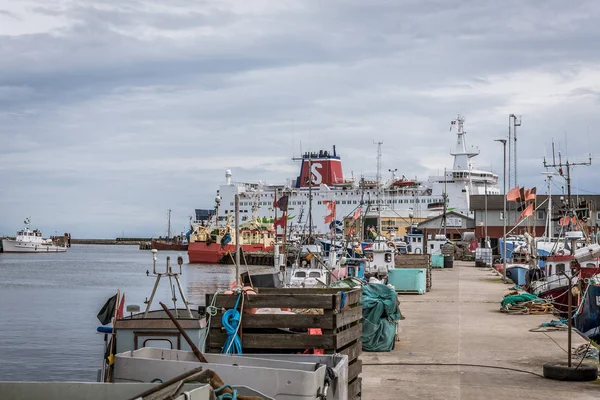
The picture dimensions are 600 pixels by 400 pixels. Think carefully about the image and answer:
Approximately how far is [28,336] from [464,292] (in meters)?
15.3

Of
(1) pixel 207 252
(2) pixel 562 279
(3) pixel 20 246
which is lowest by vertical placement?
(2) pixel 562 279

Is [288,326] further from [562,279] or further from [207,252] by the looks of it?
[207,252]

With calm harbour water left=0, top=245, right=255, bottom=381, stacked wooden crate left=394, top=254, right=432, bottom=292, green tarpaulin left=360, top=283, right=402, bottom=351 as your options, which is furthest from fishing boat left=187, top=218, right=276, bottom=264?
green tarpaulin left=360, top=283, right=402, bottom=351

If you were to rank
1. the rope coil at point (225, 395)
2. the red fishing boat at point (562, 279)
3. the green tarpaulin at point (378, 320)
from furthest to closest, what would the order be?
the red fishing boat at point (562, 279)
the green tarpaulin at point (378, 320)
the rope coil at point (225, 395)

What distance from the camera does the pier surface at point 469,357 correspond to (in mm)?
11523

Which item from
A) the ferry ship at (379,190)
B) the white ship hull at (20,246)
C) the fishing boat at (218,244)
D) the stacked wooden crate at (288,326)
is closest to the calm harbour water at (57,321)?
the stacked wooden crate at (288,326)

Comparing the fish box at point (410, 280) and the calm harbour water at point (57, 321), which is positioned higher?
the fish box at point (410, 280)

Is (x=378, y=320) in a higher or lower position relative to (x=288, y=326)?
lower

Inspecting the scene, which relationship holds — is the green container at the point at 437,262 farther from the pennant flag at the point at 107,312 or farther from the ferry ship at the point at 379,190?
the ferry ship at the point at 379,190

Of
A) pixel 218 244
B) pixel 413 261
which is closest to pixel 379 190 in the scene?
pixel 218 244

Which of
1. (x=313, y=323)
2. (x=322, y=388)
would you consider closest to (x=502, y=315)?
(x=313, y=323)

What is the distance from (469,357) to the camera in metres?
14.6

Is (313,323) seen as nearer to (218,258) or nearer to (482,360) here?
(482,360)

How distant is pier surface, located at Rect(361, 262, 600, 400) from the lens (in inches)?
454
